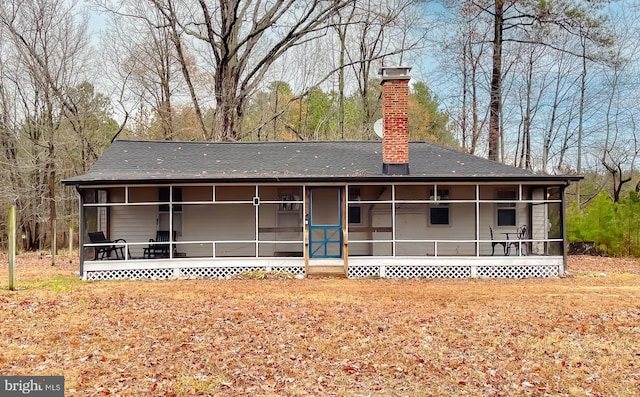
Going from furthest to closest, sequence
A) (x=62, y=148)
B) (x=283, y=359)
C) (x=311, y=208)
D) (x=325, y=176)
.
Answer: (x=62, y=148) < (x=311, y=208) < (x=325, y=176) < (x=283, y=359)

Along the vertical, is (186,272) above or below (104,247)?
below

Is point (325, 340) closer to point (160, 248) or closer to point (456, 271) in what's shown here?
point (456, 271)

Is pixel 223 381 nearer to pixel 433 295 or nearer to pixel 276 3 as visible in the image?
pixel 433 295

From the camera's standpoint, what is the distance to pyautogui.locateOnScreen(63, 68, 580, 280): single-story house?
46.8 ft

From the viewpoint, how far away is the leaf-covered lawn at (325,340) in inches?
233

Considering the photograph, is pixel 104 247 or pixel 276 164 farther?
pixel 276 164

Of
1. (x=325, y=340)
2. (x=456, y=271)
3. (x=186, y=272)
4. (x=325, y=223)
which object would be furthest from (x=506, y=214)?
(x=325, y=340)

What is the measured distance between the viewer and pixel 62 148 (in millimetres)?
25109

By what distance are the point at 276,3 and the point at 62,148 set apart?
41.6 feet

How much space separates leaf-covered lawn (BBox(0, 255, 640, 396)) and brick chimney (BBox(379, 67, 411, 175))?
171 inches

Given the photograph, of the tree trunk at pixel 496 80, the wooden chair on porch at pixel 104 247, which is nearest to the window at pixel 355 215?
the wooden chair on porch at pixel 104 247

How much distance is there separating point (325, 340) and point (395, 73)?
10025 millimetres

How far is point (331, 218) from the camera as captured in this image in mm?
15555

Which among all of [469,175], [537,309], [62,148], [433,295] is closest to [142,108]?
[62,148]
